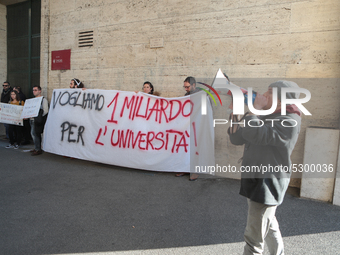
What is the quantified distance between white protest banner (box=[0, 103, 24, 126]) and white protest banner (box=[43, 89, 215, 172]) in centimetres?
121

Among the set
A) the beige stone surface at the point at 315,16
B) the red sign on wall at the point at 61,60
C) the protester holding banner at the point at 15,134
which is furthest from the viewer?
the protester holding banner at the point at 15,134

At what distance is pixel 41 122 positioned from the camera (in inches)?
258

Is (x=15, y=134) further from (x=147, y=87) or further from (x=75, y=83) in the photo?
(x=147, y=87)

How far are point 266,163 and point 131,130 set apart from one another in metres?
3.74

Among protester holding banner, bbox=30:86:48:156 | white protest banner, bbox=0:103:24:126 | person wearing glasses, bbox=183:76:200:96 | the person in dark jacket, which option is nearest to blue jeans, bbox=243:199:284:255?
the person in dark jacket

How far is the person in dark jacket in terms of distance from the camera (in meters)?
1.95

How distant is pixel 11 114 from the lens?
709 centimetres

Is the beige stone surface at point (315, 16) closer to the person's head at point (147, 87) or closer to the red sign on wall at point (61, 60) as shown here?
the person's head at point (147, 87)

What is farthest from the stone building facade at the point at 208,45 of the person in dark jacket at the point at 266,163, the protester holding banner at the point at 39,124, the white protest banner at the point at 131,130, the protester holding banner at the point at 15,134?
the person in dark jacket at the point at 266,163

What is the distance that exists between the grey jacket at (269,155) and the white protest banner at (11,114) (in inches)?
264

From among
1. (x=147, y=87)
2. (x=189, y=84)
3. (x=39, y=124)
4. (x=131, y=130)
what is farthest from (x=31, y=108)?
(x=189, y=84)

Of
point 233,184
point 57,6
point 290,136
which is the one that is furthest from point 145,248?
point 57,6

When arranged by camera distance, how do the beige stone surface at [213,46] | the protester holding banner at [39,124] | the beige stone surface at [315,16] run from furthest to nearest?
the protester holding banner at [39,124] < the beige stone surface at [213,46] < the beige stone surface at [315,16]

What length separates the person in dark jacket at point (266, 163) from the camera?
6.38 ft
